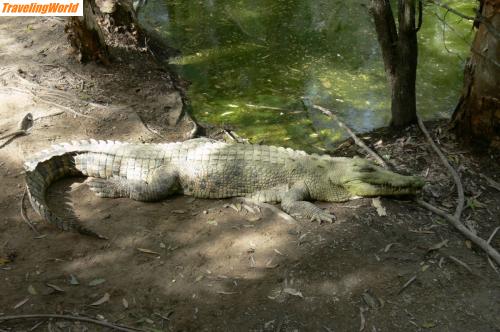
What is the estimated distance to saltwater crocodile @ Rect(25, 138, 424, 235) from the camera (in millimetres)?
4598

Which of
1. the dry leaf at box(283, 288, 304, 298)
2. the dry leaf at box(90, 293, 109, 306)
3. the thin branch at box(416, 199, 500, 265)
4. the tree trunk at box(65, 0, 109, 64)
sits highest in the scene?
the tree trunk at box(65, 0, 109, 64)

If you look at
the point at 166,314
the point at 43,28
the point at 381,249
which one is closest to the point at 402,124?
the point at 381,249

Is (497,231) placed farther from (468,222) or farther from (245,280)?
(245,280)

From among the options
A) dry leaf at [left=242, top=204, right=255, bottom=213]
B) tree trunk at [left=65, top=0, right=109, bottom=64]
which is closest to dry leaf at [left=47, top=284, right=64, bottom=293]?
dry leaf at [left=242, top=204, right=255, bottom=213]

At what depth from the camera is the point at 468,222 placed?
4.28 m

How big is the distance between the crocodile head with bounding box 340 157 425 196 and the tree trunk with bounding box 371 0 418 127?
133cm

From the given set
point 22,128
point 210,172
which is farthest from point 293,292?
point 22,128

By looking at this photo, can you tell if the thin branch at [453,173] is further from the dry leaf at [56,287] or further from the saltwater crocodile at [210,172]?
the dry leaf at [56,287]

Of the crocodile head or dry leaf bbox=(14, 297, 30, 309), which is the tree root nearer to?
the crocodile head

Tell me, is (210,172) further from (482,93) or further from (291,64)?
(291,64)

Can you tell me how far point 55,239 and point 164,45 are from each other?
565 cm

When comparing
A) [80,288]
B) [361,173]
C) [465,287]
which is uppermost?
[361,173]

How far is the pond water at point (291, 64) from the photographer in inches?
269

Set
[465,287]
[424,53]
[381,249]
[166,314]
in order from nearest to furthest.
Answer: [166,314] < [465,287] < [381,249] < [424,53]
